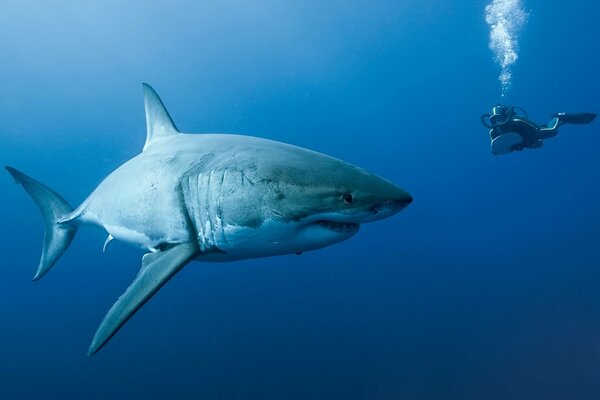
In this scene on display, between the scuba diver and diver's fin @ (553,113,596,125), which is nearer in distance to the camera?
the scuba diver

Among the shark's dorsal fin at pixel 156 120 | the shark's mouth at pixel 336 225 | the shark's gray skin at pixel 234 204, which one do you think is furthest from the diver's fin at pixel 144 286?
the shark's dorsal fin at pixel 156 120

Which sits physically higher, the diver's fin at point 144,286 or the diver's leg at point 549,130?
the diver's leg at point 549,130

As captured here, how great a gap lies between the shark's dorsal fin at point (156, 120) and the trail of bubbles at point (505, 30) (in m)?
43.2

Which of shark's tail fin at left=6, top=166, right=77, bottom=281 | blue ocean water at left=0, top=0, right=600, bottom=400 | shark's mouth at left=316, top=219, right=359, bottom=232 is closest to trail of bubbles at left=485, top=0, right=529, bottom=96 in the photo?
blue ocean water at left=0, top=0, right=600, bottom=400

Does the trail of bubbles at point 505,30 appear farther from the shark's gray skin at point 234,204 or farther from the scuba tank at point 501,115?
the shark's gray skin at point 234,204

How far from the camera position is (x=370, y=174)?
2.22 m

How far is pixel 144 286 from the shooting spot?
7.49 feet

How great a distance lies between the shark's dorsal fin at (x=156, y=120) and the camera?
4402 mm

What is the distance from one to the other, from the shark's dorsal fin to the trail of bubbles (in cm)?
4316

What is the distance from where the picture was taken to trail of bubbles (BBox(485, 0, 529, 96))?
39.1 m

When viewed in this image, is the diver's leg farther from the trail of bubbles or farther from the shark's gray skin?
the trail of bubbles

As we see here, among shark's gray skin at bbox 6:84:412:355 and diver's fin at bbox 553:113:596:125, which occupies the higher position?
diver's fin at bbox 553:113:596:125

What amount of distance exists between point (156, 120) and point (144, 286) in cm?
278

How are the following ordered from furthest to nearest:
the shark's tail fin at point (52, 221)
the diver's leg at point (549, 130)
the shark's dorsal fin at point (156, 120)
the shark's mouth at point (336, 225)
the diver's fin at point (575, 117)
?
1. the diver's fin at point (575, 117)
2. the diver's leg at point (549, 130)
3. the shark's tail fin at point (52, 221)
4. the shark's dorsal fin at point (156, 120)
5. the shark's mouth at point (336, 225)
